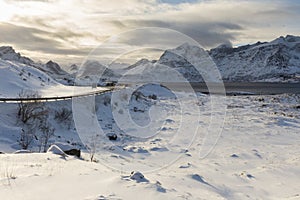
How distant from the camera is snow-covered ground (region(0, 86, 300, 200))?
26.3 feet

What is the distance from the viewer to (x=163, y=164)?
601 inches

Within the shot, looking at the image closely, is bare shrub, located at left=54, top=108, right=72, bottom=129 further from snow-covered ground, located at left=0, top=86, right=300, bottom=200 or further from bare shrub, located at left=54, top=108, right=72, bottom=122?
snow-covered ground, located at left=0, top=86, right=300, bottom=200

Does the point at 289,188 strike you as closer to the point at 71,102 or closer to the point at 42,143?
the point at 42,143

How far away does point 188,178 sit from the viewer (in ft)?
37.4

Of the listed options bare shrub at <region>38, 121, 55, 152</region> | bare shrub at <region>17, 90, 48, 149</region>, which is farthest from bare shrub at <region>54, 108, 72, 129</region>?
bare shrub at <region>38, 121, 55, 152</region>

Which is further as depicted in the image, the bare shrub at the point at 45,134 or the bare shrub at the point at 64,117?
the bare shrub at the point at 64,117

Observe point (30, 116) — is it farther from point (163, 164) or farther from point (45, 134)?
point (163, 164)

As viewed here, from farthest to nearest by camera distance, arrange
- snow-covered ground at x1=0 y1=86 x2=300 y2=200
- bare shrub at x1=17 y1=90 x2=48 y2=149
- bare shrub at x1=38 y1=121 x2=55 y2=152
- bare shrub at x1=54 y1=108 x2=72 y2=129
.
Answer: bare shrub at x1=54 y1=108 x2=72 y2=129 < bare shrub at x1=17 y1=90 x2=48 y2=149 < bare shrub at x1=38 y1=121 x2=55 y2=152 < snow-covered ground at x1=0 y1=86 x2=300 y2=200

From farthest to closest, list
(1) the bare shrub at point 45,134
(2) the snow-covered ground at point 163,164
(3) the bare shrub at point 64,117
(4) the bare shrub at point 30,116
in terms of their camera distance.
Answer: (3) the bare shrub at point 64,117 < (4) the bare shrub at point 30,116 < (1) the bare shrub at point 45,134 < (2) the snow-covered ground at point 163,164

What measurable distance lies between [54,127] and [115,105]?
41.4 feet

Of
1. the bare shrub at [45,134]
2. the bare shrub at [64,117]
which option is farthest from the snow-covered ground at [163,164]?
the bare shrub at [45,134]

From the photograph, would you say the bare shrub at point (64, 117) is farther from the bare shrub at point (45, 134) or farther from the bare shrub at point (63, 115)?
the bare shrub at point (45, 134)

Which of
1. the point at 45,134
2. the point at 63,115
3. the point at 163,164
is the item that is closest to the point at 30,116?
the point at 45,134

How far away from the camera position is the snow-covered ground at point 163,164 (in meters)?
8.01
